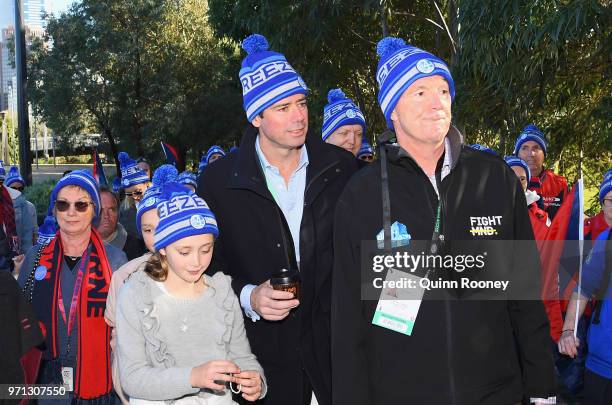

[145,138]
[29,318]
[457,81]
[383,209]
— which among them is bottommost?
[29,318]

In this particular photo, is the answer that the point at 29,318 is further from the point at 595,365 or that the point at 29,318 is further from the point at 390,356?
the point at 595,365

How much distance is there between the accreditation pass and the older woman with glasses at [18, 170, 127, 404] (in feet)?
7.29

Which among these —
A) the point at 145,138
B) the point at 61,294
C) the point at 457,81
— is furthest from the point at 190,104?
the point at 61,294

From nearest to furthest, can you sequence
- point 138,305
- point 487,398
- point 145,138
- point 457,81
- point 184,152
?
point 487,398 < point 138,305 < point 457,81 < point 145,138 < point 184,152

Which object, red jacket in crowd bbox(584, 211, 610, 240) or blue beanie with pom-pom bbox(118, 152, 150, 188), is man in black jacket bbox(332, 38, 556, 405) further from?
blue beanie with pom-pom bbox(118, 152, 150, 188)

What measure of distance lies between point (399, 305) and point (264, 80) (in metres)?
1.74

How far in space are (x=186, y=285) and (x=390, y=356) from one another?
1262 millimetres

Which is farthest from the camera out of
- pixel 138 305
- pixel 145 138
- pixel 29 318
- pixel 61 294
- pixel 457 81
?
pixel 145 138

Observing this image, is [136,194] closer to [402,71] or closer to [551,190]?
[551,190]

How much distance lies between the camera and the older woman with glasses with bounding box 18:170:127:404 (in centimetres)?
445

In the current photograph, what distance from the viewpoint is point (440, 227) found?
2986 millimetres

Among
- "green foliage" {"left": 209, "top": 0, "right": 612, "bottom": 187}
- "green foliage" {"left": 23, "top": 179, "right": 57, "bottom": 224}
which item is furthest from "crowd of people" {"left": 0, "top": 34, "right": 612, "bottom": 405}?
"green foliage" {"left": 23, "top": 179, "right": 57, "bottom": 224}

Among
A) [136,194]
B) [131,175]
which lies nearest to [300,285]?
[136,194]

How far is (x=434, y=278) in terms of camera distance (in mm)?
2969
